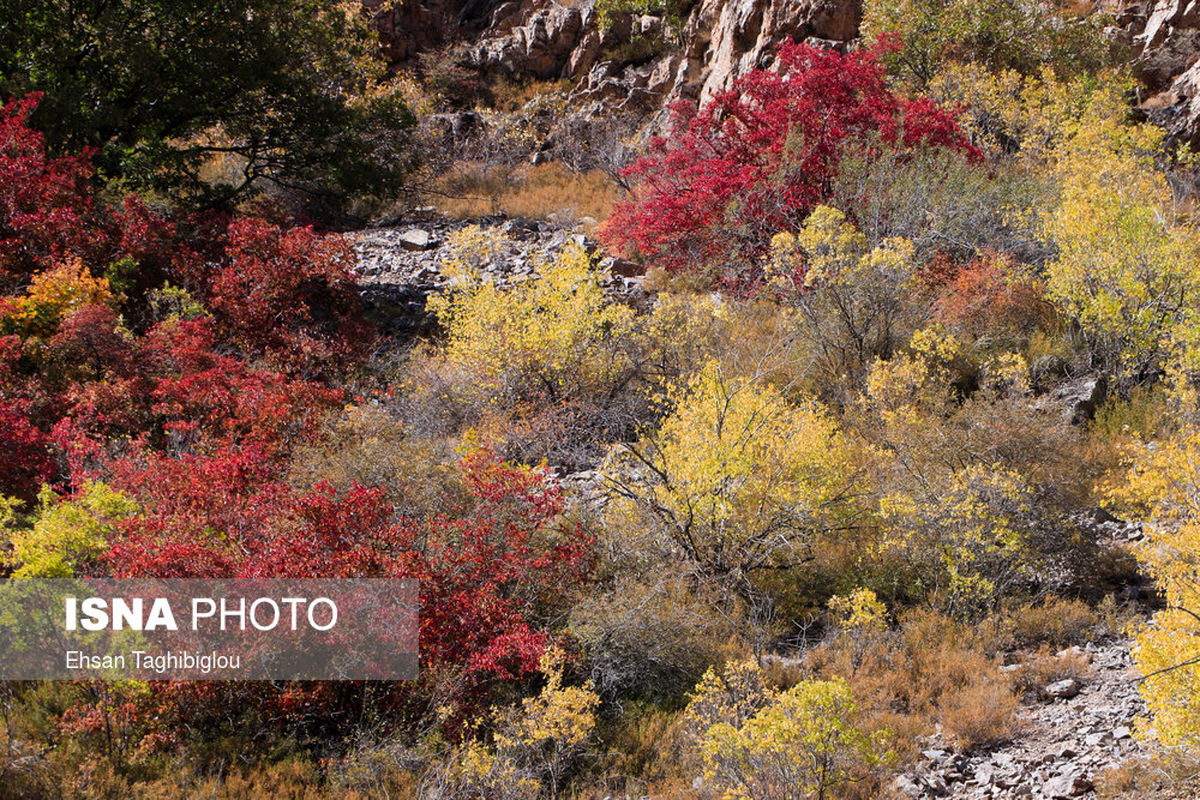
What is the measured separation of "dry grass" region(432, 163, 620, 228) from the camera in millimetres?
18375

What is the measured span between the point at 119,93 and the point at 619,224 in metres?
9.06

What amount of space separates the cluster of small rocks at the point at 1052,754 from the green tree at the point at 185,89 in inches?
538

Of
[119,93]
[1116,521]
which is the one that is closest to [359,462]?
[1116,521]

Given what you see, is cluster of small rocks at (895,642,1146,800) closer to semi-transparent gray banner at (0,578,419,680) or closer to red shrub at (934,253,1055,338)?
semi-transparent gray banner at (0,578,419,680)

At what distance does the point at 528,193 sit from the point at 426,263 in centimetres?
538

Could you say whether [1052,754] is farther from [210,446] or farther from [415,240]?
[415,240]

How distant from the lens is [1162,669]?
4.76m

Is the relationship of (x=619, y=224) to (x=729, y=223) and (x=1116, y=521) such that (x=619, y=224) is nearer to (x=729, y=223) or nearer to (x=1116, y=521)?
(x=729, y=223)

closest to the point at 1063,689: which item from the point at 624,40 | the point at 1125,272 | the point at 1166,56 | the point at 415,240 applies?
the point at 1125,272

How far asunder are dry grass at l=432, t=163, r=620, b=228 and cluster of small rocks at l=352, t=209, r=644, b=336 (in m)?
0.98

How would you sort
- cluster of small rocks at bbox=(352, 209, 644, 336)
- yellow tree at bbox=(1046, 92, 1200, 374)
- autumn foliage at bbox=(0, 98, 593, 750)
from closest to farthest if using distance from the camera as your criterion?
autumn foliage at bbox=(0, 98, 593, 750)
yellow tree at bbox=(1046, 92, 1200, 374)
cluster of small rocks at bbox=(352, 209, 644, 336)

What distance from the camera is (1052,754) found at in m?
5.53

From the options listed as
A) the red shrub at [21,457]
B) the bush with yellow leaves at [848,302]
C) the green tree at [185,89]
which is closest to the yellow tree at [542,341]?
the bush with yellow leaves at [848,302]

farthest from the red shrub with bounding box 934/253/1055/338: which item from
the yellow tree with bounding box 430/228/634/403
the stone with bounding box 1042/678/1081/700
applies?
the stone with bounding box 1042/678/1081/700
